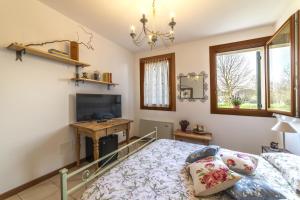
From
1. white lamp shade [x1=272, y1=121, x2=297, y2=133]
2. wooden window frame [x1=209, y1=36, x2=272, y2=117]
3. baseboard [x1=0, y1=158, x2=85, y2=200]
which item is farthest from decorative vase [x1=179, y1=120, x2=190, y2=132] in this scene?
baseboard [x1=0, y1=158, x2=85, y2=200]

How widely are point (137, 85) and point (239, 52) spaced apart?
2.55m

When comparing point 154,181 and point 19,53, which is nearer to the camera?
point 154,181

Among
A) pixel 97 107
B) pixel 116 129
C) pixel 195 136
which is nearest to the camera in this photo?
pixel 116 129

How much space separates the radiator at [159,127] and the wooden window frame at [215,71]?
106cm

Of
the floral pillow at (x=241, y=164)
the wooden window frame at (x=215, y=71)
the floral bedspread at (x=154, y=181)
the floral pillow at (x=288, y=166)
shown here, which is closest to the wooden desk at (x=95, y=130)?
the floral bedspread at (x=154, y=181)

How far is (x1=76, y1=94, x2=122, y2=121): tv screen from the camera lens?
2.55m

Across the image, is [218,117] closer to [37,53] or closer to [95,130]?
[95,130]

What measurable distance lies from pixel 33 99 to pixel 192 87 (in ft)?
9.64

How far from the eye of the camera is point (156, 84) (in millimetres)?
3826

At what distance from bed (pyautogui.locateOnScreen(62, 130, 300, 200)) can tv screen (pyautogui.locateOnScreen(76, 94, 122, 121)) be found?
1462 mm

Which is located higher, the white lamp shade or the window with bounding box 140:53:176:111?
the window with bounding box 140:53:176:111

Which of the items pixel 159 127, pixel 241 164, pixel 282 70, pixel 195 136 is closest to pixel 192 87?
pixel 195 136

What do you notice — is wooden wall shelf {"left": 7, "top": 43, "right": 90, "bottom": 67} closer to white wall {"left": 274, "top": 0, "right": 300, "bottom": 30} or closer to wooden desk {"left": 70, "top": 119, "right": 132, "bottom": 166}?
wooden desk {"left": 70, "top": 119, "right": 132, "bottom": 166}

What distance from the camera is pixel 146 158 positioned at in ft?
5.27
